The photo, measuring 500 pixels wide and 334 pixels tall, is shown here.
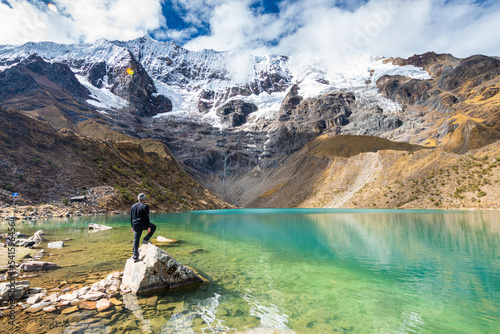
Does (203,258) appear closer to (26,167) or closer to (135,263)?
(135,263)

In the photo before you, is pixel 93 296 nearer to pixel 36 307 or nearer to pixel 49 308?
pixel 49 308

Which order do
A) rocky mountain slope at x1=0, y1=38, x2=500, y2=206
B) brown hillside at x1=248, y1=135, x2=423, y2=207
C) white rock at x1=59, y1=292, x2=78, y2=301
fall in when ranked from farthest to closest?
rocky mountain slope at x1=0, y1=38, x2=500, y2=206
brown hillside at x1=248, y1=135, x2=423, y2=207
white rock at x1=59, y1=292, x2=78, y2=301

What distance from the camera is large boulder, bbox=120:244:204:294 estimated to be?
9.21 m

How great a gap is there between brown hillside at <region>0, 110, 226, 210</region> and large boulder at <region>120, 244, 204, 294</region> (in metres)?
42.0

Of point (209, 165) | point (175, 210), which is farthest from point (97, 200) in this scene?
point (209, 165)

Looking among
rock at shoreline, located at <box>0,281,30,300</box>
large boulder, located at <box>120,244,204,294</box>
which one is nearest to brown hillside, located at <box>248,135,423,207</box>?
large boulder, located at <box>120,244,204,294</box>

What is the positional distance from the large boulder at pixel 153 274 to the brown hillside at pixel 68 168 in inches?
1655

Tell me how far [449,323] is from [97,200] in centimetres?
5505

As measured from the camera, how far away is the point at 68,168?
173ft

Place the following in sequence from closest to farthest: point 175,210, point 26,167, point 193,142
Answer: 1. point 26,167
2. point 175,210
3. point 193,142

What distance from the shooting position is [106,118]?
158500 mm

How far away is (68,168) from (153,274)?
55.0 metres

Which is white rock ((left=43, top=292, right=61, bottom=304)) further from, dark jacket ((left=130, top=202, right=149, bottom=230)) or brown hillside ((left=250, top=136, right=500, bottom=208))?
brown hillside ((left=250, top=136, right=500, bottom=208))

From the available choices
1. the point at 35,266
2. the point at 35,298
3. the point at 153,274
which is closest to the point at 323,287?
the point at 153,274
